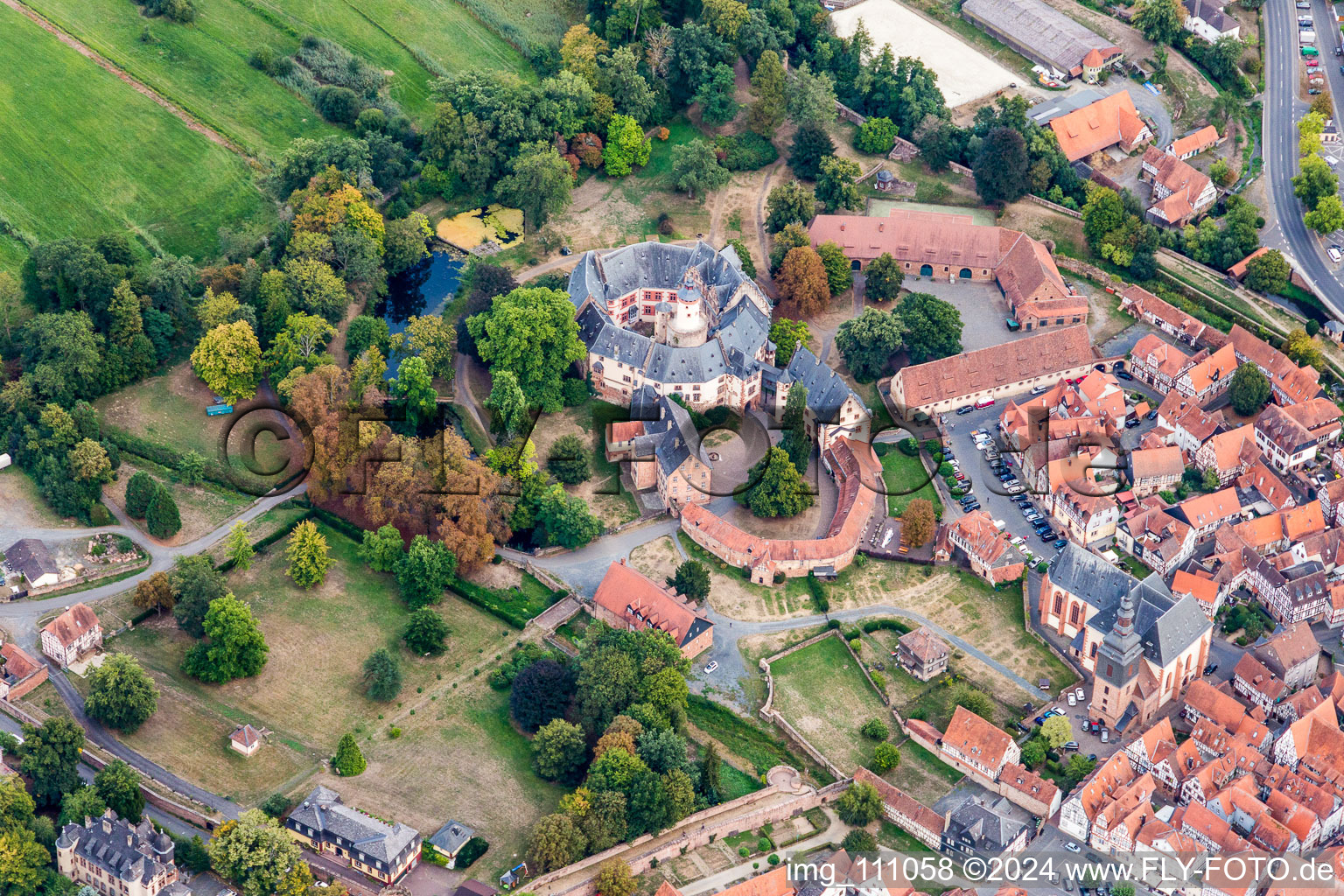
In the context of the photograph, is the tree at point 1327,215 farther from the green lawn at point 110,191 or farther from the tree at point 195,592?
the tree at point 195,592

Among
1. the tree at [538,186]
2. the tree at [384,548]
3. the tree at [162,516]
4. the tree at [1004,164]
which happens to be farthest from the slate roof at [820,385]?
the tree at [162,516]

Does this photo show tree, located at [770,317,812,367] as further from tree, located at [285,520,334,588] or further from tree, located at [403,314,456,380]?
tree, located at [285,520,334,588]

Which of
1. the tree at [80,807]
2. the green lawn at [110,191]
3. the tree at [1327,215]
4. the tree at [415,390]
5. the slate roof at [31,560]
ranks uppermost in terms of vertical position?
the tree at [1327,215]

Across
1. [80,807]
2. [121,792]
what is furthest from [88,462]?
[80,807]

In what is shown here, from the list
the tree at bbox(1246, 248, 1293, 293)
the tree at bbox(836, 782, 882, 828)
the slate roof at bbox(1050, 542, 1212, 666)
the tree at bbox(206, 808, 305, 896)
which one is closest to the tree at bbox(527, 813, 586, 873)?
the tree at bbox(206, 808, 305, 896)

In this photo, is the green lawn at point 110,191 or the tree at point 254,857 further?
the green lawn at point 110,191

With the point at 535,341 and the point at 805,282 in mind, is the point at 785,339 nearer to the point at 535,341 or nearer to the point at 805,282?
the point at 805,282
